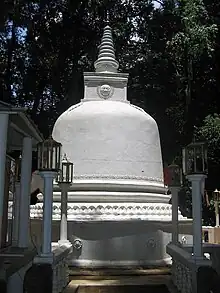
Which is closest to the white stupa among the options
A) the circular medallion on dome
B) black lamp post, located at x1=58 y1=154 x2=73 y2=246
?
the circular medallion on dome

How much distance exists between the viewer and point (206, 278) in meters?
5.96

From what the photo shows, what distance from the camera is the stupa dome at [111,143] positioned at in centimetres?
1227

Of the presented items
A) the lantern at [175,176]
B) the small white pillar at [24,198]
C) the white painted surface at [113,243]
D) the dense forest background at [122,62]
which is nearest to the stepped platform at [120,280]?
the white painted surface at [113,243]

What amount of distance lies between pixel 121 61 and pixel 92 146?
38.0ft

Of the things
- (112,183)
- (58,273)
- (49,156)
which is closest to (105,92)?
(112,183)

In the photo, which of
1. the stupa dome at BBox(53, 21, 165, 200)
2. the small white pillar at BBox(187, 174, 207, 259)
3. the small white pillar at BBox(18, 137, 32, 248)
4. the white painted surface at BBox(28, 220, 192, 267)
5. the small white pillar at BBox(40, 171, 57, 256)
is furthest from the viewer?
the stupa dome at BBox(53, 21, 165, 200)

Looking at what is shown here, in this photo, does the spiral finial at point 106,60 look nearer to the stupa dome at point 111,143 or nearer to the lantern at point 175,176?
the stupa dome at point 111,143

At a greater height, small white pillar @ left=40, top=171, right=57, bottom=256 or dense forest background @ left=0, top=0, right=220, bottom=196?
dense forest background @ left=0, top=0, right=220, bottom=196

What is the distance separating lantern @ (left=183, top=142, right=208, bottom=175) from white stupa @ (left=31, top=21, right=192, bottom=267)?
4.53 meters

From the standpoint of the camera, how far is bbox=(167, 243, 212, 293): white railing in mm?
6109

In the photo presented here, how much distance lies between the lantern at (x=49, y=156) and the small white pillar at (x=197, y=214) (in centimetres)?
208

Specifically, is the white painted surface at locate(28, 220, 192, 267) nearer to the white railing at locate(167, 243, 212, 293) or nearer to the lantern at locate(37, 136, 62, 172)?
the white railing at locate(167, 243, 212, 293)

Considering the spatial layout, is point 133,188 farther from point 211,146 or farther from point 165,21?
point 165,21

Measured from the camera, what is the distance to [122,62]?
23.0 meters
